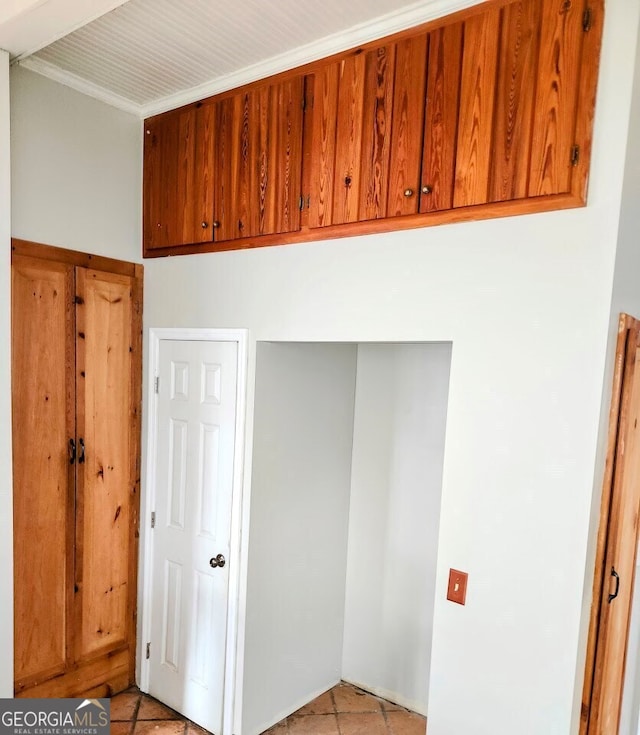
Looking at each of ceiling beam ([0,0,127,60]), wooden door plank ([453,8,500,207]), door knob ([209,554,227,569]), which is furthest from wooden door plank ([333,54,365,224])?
door knob ([209,554,227,569])

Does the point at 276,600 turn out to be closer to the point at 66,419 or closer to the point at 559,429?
the point at 66,419

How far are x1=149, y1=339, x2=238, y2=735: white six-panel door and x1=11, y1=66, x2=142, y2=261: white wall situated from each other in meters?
0.61

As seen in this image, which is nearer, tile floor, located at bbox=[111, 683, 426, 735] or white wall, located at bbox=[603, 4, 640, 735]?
white wall, located at bbox=[603, 4, 640, 735]

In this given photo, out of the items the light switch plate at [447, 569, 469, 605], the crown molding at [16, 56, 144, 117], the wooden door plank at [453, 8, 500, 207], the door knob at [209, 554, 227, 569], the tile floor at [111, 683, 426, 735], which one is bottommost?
the tile floor at [111, 683, 426, 735]

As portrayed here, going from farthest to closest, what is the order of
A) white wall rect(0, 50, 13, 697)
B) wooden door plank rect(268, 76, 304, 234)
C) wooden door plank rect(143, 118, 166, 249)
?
wooden door plank rect(143, 118, 166, 249), wooden door plank rect(268, 76, 304, 234), white wall rect(0, 50, 13, 697)

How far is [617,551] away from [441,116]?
158 centimetres

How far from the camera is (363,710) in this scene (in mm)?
2699

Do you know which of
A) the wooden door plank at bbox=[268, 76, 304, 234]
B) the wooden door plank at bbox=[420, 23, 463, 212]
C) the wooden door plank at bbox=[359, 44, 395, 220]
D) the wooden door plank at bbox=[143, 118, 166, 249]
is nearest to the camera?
the wooden door plank at bbox=[420, 23, 463, 212]

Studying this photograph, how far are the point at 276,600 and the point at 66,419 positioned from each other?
1.29m

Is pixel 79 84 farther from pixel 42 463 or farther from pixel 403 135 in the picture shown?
pixel 42 463

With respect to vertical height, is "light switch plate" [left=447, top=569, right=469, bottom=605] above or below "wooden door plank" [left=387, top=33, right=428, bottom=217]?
below

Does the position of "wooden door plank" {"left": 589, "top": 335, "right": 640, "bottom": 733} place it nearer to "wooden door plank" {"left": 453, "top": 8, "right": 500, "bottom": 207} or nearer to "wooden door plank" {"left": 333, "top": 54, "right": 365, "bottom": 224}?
"wooden door plank" {"left": 453, "top": 8, "right": 500, "bottom": 207}

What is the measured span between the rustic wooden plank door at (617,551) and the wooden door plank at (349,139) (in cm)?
104

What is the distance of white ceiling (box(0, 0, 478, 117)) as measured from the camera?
1.73 metres
